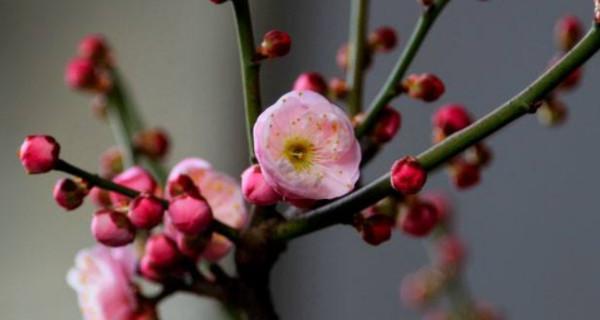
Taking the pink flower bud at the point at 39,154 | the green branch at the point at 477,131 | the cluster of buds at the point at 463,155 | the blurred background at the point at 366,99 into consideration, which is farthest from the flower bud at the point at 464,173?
the blurred background at the point at 366,99

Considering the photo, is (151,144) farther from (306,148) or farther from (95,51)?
(306,148)

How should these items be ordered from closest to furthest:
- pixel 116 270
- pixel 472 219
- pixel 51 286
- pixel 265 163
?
pixel 265 163 < pixel 116 270 < pixel 51 286 < pixel 472 219

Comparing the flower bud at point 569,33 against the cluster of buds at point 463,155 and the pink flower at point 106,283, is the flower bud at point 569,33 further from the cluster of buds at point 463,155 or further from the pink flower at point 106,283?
the pink flower at point 106,283

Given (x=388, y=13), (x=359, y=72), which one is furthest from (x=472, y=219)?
(x=359, y=72)

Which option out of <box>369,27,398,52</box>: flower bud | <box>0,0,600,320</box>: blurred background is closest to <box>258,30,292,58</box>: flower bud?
<box>369,27,398,52</box>: flower bud

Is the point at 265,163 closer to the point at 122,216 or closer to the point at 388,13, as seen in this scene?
the point at 122,216
